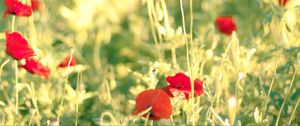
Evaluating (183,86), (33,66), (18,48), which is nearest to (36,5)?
(33,66)

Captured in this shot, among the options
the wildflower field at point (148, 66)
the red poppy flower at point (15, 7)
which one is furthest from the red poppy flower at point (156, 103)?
the red poppy flower at point (15, 7)

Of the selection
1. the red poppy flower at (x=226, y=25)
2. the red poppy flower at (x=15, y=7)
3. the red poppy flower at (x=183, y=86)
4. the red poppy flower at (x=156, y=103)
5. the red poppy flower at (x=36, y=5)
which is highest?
the red poppy flower at (x=36, y=5)

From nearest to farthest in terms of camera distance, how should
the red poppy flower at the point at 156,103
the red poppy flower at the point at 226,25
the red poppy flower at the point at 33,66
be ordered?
the red poppy flower at the point at 156,103, the red poppy flower at the point at 33,66, the red poppy flower at the point at 226,25

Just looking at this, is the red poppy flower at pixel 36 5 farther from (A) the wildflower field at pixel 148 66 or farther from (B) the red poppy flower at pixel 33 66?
(B) the red poppy flower at pixel 33 66

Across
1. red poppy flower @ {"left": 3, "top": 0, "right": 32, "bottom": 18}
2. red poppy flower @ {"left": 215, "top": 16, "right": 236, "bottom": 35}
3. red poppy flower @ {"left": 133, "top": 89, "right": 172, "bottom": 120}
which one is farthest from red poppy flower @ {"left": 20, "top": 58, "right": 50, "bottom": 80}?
red poppy flower @ {"left": 215, "top": 16, "right": 236, "bottom": 35}

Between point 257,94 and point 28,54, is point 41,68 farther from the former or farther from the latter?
point 257,94

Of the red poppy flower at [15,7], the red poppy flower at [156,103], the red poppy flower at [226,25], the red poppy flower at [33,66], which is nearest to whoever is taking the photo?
the red poppy flower at [156,103]

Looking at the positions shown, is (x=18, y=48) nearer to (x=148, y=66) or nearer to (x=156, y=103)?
(x=156, y=103)
